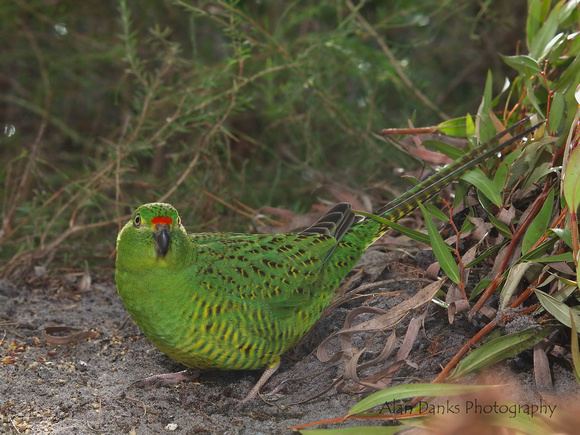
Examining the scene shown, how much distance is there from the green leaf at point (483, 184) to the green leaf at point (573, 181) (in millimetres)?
425

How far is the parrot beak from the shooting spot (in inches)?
117

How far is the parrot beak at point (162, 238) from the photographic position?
117 inches

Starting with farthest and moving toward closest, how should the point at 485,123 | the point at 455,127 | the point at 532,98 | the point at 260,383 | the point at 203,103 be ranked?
the point at 203,103 → the point at 455,127 → the point at 485,123 → the point at 532,98 → the point at 260,383

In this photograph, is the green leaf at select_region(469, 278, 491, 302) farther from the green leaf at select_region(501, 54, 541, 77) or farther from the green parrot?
the green leaf at select_region(501, 54, 541, 77)

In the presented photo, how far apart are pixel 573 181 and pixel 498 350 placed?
61 centimetres

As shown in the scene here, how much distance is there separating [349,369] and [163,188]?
211 cm

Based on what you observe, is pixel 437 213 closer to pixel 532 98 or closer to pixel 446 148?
pixel 446 148

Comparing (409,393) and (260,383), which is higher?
(409,393)

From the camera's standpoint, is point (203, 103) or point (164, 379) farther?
point (203, 103)

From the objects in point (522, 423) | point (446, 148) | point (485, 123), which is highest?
point (485, 123)

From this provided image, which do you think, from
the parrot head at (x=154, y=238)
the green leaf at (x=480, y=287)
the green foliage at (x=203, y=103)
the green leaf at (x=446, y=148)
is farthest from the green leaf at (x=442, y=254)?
the green foliage at (x=203, y=103)

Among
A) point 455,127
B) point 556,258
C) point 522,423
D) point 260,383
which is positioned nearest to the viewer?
point 522,423

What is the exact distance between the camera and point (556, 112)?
307cm

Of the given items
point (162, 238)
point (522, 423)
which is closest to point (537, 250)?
point (522, 423)
